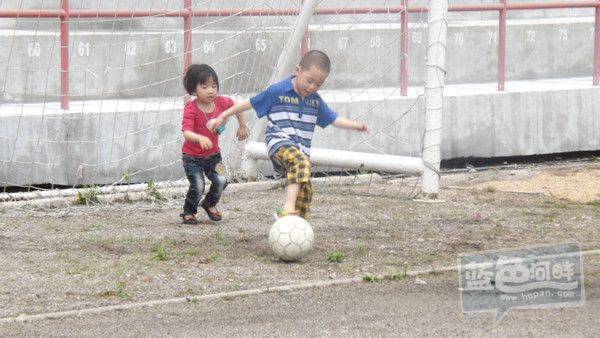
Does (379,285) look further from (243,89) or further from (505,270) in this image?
(243,89)

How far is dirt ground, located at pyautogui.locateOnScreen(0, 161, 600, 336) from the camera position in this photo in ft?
25.8

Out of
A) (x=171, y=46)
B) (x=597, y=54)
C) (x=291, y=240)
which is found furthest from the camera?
(x=597, y=54)

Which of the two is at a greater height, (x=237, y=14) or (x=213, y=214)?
(x=237, y=14)

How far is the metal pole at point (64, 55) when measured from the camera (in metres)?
11.3

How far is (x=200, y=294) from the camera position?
7.84 m

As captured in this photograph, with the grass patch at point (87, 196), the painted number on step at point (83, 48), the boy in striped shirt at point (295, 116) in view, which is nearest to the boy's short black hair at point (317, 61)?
the boy in striped shirt at point (295, 116)

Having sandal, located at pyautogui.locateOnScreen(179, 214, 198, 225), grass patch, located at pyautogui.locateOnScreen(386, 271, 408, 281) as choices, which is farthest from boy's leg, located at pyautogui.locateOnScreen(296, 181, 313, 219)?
grass patch, located at pyautogui.locateOnScreen(386, 271, 408, 281)

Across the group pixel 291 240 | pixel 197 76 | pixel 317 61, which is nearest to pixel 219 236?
pixel 291 240

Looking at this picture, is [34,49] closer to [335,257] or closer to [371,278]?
[335,257]

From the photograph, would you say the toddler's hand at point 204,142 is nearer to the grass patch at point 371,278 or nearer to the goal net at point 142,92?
the goal net at point 142,92

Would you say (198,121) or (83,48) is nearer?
(198,121)

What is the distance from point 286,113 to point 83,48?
3.45 m

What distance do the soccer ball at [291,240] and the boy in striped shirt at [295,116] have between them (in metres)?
0.47

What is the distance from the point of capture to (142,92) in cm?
1223
